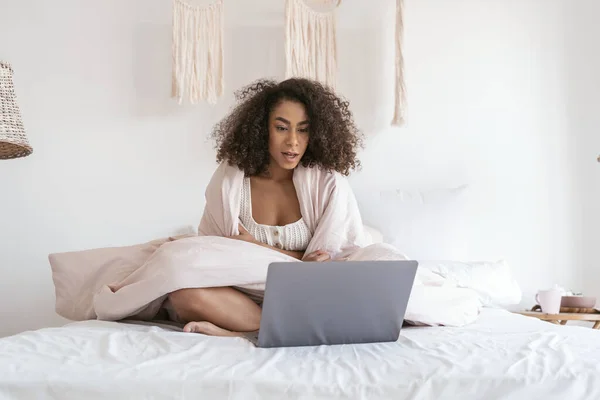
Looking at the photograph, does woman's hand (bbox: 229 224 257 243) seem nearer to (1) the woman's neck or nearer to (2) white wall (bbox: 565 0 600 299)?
(1) the woman's neck

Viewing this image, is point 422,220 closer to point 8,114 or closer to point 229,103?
point 229,103

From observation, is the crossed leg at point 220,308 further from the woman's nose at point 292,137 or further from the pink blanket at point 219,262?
the woman's nose at point 292,137

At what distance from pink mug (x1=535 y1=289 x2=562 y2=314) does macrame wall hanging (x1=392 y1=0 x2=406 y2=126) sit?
0.91 meters

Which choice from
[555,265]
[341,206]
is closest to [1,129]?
[341,206]

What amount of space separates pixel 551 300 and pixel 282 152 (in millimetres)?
1162

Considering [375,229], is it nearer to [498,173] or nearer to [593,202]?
[498,173]

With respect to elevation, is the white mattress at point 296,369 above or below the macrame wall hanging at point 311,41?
below

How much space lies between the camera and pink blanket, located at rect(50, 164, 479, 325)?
1626mm

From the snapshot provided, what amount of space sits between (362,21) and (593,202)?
127 centimetres

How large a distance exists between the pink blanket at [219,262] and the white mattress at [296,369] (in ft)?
0.78

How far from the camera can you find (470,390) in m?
1.10

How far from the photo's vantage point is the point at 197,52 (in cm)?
292

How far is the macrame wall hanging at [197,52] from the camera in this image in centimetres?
290

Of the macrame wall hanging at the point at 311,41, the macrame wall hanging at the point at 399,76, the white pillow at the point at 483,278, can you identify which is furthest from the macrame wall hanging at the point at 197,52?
the white pillow at the point at 483,278
